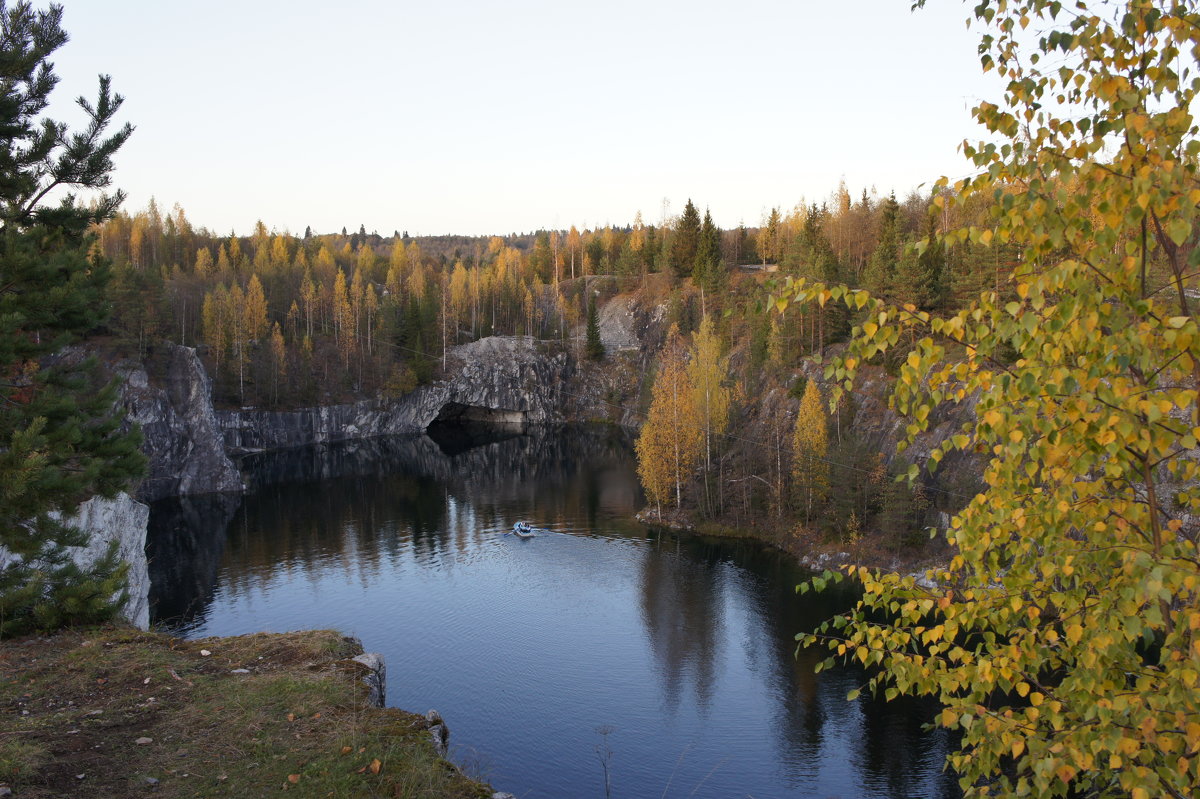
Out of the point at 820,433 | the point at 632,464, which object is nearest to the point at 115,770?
the point at 820,433

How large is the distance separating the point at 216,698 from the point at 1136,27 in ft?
40.2

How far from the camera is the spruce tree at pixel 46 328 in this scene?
1098 cm

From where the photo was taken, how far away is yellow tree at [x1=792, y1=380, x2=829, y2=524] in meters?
44.0

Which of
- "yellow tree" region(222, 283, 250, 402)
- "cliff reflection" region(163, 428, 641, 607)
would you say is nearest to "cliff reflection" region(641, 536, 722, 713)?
"cliff reflection" region(163, 428, 641, 607)

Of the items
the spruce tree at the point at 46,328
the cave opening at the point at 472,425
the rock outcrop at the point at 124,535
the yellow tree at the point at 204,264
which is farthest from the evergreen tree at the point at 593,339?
the spruce tree at the point at 46,328

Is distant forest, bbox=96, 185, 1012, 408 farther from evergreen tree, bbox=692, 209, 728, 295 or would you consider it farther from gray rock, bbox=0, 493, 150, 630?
gray rock, bbox=0, 493, 150, 630

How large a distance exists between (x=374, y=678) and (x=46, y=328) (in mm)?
7866

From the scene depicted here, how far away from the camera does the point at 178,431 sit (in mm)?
62625

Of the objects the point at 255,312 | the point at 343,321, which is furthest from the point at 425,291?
the point at 255,312

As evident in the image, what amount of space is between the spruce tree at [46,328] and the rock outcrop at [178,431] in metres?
52.6

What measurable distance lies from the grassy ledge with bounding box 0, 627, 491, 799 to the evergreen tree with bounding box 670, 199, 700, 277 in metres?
88.6

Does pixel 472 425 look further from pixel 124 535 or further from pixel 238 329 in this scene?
pixel 124 535

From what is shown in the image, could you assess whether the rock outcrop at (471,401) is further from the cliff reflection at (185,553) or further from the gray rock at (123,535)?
the gray rock at (123,535)

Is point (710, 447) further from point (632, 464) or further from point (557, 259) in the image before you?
point (557, 259)
